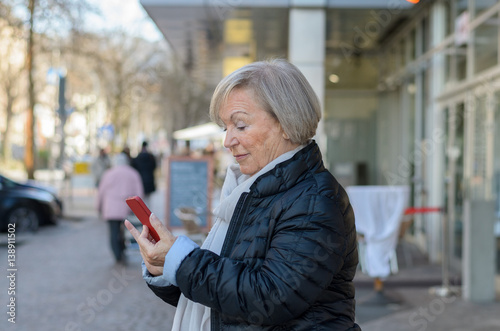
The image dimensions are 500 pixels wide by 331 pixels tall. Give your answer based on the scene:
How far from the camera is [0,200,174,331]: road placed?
6.71m

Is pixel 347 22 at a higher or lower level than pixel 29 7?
lower

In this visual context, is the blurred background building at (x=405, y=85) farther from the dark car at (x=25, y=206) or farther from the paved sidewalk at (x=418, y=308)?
the dark car at (x=25, y=206)

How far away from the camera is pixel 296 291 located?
171cm

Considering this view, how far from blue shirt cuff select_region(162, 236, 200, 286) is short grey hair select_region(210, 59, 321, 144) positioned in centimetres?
42

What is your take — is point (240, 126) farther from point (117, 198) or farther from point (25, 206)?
point (25, 206)

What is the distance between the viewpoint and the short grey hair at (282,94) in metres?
1.91

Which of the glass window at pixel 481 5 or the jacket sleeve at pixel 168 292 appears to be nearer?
the jacket sleeve at pixel 168 292

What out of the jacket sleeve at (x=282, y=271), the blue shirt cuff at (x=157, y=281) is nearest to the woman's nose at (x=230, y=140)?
the jacket sleeve at (x=282, y=271)

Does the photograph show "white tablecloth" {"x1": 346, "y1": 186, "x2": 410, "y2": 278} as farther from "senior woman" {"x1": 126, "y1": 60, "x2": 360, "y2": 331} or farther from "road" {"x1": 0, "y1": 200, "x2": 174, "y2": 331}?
"senior woman" {"x1": 126, "y1": 60, "x2": 360, "y2": 331}

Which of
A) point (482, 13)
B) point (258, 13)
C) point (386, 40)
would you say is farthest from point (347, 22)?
point (386, 40)

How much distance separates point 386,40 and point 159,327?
9.48 metres

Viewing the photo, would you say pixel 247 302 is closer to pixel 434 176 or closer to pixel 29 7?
pixel 434 176

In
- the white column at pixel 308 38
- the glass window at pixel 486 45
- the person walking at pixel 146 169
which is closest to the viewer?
the glass window at pixel 486 45

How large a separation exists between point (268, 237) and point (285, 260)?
0.11 metres
